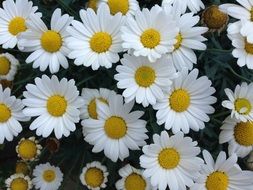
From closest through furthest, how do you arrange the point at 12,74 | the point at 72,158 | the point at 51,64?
1. the point at 51,64
2. the point at 12,74
3. the point at 72,158

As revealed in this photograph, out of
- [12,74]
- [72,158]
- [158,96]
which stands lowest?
[72,158]

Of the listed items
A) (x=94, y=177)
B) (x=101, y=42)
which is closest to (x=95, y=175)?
(x=94, y=177)

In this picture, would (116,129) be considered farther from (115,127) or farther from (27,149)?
(27,149)

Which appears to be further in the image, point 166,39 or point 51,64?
point 51,64

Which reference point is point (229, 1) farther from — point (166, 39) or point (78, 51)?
point (78, 51)

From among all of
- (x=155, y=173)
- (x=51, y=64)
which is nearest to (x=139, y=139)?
(x=155, y=173)

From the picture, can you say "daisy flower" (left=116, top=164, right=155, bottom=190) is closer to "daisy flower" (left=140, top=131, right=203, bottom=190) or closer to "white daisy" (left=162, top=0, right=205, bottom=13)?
"daisy flower" (left=140, top=131, right=203, bottom=190)

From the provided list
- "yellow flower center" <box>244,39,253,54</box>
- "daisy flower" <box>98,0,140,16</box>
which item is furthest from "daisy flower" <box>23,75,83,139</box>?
"yellow flower center" <box>244,39,253,54</box>
